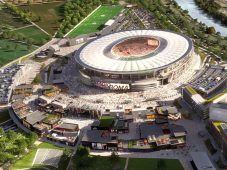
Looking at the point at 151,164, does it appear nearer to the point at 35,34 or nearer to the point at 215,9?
the point at 35,34

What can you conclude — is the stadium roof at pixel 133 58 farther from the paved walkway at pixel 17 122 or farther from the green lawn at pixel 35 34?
the green lawn at pixel 35 34

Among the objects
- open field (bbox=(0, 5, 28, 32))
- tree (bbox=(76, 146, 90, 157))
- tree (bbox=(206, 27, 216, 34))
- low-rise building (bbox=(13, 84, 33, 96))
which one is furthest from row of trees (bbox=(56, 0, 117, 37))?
tree (bbox=(76, 146, 90, 157))

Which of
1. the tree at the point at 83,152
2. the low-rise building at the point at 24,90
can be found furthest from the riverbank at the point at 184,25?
the tree at the point at 83,152

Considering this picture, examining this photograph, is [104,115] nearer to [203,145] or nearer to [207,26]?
[203,145]

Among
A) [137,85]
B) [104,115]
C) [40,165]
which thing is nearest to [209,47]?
[137,85]

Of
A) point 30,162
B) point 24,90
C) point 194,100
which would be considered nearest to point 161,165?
point 194,100

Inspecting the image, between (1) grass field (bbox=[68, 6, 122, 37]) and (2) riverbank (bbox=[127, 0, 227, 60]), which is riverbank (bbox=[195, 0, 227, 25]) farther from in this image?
(1) grass field (bbox=[68, 6, 122, 37])
